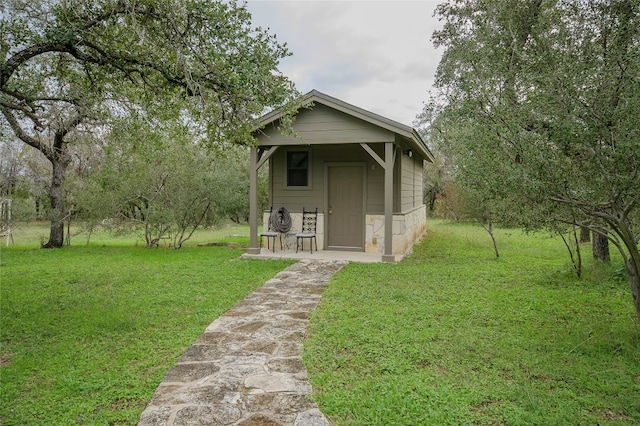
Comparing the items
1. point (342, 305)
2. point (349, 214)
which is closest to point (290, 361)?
point (342, 305)

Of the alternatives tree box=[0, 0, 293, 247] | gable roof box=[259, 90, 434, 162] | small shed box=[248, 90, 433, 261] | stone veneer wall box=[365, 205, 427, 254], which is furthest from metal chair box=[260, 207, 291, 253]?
tree box=[0, 0, 293, 247]

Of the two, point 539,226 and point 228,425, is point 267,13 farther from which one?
point 228,425

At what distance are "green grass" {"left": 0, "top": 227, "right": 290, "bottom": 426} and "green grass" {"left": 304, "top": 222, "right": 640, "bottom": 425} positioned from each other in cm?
131

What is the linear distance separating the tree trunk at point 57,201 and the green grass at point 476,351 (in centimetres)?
845

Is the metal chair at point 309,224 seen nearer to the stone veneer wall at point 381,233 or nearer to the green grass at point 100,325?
the stone veneer wall at point 381,233

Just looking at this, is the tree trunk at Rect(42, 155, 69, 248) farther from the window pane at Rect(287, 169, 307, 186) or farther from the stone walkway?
the stone walkway

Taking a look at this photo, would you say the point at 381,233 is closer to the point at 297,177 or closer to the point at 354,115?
the point at 297,177

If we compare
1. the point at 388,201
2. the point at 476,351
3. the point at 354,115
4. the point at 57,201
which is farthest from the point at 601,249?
the point at 57,201

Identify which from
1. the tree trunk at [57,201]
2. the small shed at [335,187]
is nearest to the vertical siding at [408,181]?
the small shed at [335,187]

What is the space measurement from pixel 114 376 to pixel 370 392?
6.37 ft

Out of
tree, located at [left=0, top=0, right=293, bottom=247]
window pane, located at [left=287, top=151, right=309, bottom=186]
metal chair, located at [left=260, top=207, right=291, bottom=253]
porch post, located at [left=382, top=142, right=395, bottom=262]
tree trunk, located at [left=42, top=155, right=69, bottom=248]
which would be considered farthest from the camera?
tree trunk, located at [left=42, top=155, right=69, bottom=248]

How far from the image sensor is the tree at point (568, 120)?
2846 millimetres

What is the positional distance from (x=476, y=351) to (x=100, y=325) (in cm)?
378

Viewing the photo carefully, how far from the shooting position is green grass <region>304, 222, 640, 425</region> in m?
2.65
